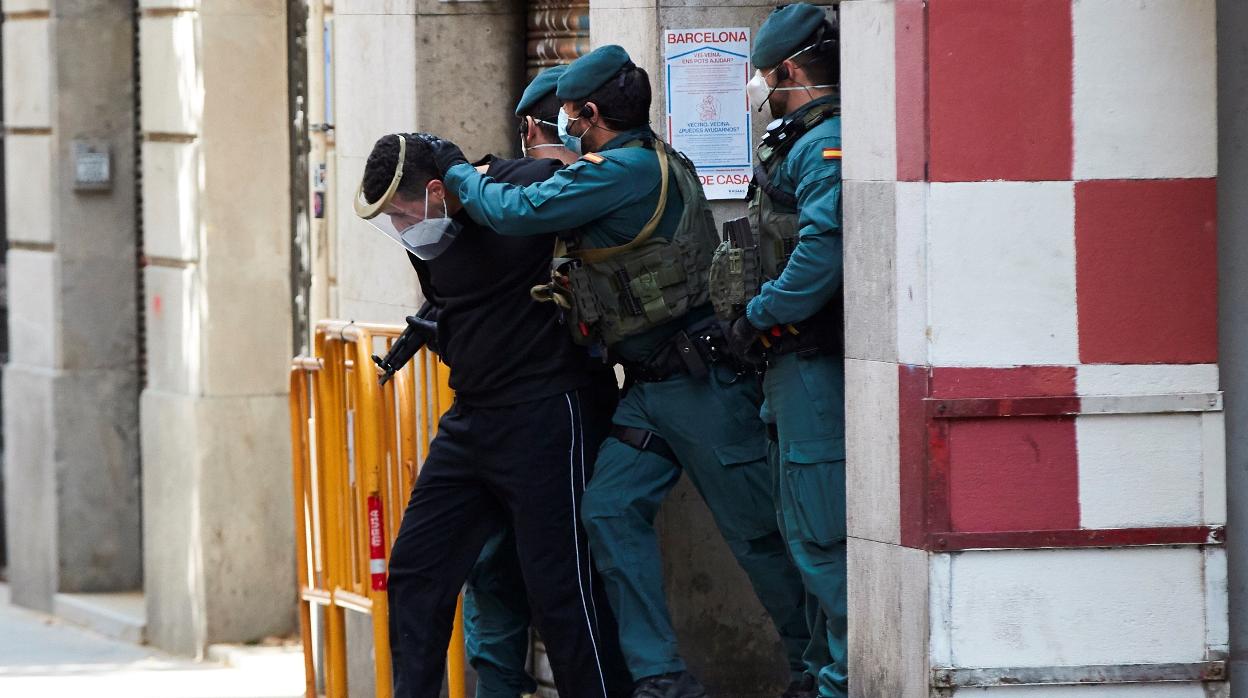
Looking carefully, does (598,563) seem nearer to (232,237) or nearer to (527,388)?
(527,388)

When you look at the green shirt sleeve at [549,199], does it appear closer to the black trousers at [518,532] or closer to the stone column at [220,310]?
the black trousers at [518,532]

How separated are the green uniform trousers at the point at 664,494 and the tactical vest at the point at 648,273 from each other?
0.64 ft

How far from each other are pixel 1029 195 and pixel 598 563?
167 centimetres

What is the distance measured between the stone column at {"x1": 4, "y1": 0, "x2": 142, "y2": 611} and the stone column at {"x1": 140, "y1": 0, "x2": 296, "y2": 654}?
2.16ft

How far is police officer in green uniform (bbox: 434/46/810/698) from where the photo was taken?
217 inches

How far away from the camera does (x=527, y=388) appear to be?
5.71 m

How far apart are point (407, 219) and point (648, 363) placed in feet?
2.43

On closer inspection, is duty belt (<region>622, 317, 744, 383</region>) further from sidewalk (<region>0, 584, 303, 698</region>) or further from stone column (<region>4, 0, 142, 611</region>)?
stone column (<region>4, 0, 142, 611</region>)

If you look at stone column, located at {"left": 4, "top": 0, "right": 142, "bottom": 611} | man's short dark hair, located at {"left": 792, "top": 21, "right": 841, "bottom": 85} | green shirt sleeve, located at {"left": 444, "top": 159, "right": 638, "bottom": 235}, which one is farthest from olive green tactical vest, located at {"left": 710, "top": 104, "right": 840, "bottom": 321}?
stone column, located at {"left": 4, "top": 0, "right": 142, "bottom": 611}

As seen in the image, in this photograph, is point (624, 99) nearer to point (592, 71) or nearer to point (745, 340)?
point (592, 71)

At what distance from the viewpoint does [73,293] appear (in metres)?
9.67

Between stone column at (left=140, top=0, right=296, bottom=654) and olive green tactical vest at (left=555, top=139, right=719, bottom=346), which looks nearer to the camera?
olive green tactical vest at (left=555, top=139, right=719, bottom=346)

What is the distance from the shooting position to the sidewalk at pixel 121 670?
7984 mm

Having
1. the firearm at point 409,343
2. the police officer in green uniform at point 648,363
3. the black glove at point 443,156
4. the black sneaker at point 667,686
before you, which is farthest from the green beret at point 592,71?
the black sneaker at point 667,686
